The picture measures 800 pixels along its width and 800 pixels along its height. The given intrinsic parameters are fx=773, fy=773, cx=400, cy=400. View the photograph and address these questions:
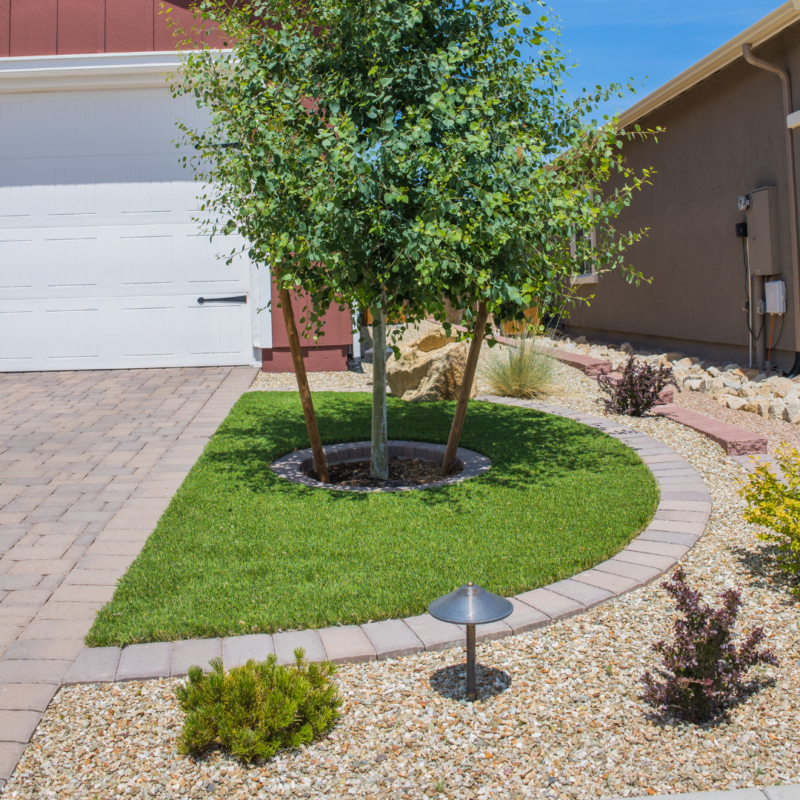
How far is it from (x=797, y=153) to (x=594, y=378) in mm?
2964

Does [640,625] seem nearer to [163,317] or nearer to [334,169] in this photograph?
[334,169]

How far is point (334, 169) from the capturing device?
A: 13.2 feet

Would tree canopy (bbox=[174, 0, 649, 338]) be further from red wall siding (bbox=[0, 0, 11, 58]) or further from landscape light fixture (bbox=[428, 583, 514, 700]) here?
red wall siding (bbox=[0, 0, 11, 58])

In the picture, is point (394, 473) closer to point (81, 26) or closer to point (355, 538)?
point (355, 538)

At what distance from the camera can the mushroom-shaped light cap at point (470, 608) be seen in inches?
95.1

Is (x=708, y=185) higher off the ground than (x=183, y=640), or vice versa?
(x=708, y=185)

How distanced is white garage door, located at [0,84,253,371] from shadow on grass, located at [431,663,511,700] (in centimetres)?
745

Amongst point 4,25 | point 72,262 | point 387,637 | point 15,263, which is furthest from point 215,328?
point 387,637

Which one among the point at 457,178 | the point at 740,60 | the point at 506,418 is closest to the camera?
the point at 457,178

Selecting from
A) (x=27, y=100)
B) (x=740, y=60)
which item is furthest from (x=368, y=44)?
(x=27, y=100)

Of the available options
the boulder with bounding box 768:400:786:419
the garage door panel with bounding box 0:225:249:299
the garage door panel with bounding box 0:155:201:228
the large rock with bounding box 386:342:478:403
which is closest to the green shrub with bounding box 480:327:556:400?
the large rock with bounding box 386:342:478:403

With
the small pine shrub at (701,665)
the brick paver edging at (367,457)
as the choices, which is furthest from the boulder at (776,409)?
the small pine shrub at (701,665)

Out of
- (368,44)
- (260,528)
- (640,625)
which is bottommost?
(640,625)

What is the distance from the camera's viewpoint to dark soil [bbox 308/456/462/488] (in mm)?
5305
